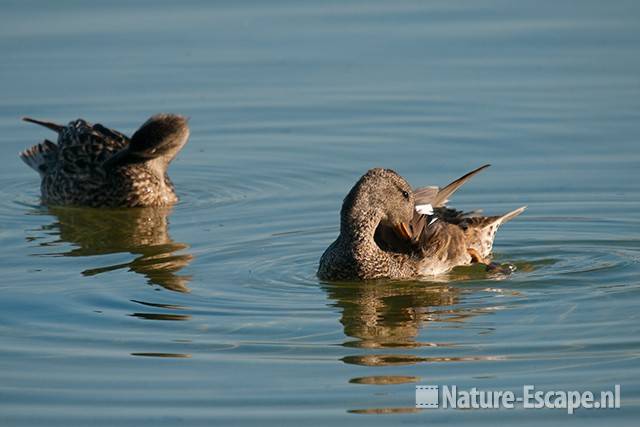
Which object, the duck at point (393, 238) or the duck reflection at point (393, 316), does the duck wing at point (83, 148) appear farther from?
the duck reflection at point (393, 316)

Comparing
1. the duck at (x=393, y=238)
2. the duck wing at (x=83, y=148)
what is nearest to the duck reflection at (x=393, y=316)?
the duck at (x=393, y=238)

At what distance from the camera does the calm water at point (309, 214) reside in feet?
28.9

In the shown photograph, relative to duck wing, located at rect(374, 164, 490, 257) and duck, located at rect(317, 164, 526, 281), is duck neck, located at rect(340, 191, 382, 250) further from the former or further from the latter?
duck wing, located at rect(374, 164, 490, 257)

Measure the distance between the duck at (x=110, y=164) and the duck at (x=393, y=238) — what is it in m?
3.50

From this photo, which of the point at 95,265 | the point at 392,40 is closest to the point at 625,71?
the point at 392,40

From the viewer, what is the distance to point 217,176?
1497 centimetres

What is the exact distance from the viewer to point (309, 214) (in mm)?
13367

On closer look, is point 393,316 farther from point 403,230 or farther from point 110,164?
point 110,164

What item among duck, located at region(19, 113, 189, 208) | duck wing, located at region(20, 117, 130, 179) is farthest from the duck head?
duck wing, located at region(20, 117, 130, 179)

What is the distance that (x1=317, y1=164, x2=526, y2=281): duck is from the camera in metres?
11.3

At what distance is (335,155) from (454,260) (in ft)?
12.1

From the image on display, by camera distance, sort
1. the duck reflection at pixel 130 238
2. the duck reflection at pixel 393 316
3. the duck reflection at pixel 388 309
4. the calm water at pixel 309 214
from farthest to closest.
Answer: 1. the duck reflection at pixel 130 238
2. the duck reflection at pixel 388 309
3. the duck reflection at pixel 393 316
4. the calm water at pixel 309 214

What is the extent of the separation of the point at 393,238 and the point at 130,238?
2844 millimetres

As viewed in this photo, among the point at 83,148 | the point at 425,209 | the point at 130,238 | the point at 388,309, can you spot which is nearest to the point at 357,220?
the point at 425,209
